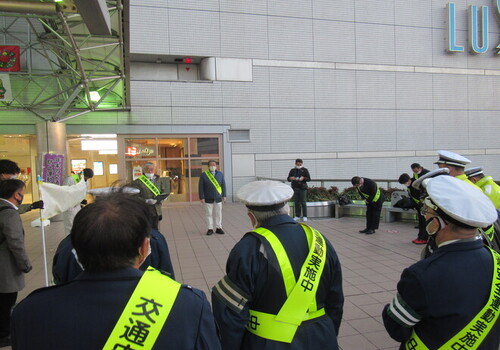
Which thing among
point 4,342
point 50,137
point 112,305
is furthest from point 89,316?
point 50,137

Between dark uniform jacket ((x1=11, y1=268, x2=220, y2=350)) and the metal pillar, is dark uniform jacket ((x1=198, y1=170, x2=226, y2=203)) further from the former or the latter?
dark uniform jacket ((x1=11, y1=268, x2=220, y2=350))

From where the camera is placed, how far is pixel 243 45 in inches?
605

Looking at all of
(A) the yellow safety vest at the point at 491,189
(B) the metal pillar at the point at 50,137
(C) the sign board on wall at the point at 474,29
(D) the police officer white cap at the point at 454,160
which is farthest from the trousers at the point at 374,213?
(C) the sign board on wall at the point at 474,29

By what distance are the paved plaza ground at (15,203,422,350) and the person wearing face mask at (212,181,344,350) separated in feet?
5.75

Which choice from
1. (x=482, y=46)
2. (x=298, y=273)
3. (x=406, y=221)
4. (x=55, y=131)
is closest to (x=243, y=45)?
(x=55, y=131)

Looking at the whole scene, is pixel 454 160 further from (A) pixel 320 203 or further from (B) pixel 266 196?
(A) pixel 320 203

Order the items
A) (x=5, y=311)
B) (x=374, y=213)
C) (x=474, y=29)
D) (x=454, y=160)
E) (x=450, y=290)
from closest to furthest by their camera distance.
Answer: (x=450, y=290), (x=5, y=311), (x=454, y=160), (x=374, y=213), (x=474, y=29)

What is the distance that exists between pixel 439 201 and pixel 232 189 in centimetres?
1384

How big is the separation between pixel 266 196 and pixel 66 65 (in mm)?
10121

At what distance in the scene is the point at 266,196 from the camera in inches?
82.0

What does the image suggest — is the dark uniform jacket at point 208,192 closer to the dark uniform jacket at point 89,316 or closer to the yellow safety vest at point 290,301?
the yellow safety vest at point 290,301

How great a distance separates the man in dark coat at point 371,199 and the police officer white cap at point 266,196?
6.53 metres

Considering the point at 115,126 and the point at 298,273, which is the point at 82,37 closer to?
the point at 115,126

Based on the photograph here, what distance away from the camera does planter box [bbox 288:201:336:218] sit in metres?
10.8
